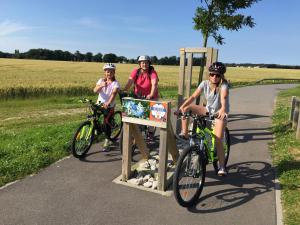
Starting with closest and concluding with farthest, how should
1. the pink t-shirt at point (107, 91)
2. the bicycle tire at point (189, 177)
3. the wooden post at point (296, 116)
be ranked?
1. the bicycle tire at point (189, 177)
2. the pink t-shirt at point (107, 91)
3. the wooden post at point (296, 116)

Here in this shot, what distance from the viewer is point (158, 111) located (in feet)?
14.7

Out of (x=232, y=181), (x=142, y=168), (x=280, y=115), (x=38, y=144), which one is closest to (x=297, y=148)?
(x=232, y=181)

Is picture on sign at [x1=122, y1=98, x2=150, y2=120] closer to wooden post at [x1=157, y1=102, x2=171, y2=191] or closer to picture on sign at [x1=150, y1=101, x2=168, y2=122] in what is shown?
picture on sign at [x1=150, y1=101, x2=168, y2=122]

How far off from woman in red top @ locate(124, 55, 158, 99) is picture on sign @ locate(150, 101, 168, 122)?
1641mm

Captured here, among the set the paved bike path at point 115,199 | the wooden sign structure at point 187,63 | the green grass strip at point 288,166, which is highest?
the wooden sign structure at point 187,63

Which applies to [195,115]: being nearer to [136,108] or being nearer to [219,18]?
[136,108]

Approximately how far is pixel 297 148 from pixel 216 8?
4.87 m

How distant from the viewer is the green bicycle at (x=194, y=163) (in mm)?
4055

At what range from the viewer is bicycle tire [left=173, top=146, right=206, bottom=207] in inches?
157

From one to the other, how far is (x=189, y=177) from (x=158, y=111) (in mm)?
990

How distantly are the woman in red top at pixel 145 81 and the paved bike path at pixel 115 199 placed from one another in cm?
136

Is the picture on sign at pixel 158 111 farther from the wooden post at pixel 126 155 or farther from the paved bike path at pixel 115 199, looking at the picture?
the paved bike path at pixel 115 199

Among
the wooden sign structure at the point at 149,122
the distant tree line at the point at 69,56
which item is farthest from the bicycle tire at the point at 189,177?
the distant tree line at the point at 69,56

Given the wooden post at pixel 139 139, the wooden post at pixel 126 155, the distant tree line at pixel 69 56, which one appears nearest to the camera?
the wooden post at pixel 126 155
